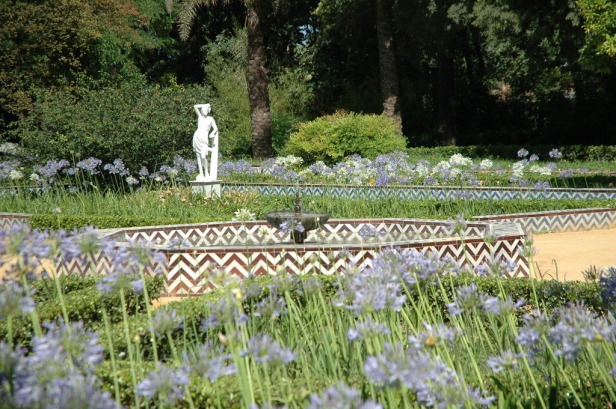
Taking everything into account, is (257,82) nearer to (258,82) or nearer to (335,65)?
(258,82)

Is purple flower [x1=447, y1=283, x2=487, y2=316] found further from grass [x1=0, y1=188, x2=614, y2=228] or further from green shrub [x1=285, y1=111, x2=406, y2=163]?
green shrub [x1=285, y1=111, x2=406, y2=163]

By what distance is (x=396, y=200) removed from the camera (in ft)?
31.5

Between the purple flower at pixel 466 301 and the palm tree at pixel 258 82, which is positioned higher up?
the palm tree at pixel 258 82

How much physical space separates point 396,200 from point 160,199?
13.1 feet

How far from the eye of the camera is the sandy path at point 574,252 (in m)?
6.62

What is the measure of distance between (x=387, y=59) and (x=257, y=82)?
18.5 feet

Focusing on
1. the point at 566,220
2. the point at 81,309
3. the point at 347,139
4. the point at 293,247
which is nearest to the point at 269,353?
the point at 81,309

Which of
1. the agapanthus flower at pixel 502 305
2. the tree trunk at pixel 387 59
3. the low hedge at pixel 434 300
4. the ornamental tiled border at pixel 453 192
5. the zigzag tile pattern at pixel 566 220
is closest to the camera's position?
the agapanthus flower at pixel 502 305

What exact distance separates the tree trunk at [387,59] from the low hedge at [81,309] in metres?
18.4

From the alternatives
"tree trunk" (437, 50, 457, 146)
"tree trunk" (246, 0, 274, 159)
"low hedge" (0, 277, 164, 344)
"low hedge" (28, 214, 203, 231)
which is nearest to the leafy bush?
"low hedge" (28, 214, 203, 231)

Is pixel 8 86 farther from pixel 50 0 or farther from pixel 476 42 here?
pixel 476 42

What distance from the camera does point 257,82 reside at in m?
19.1

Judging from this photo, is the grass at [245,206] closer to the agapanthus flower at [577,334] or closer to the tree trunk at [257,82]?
the agapanthus flower at [577,334]

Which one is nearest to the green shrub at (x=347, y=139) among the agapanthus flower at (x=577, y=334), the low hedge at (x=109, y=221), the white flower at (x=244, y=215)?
the low hedge at (x=109, y=221)
